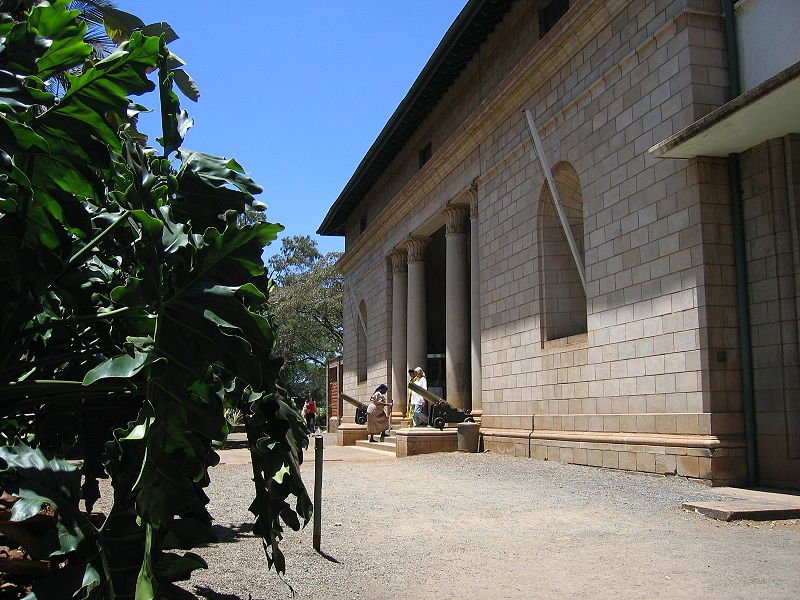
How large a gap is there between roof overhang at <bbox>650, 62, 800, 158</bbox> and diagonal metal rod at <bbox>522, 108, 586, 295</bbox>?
329 cm

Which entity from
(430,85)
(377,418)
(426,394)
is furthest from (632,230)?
(377,418)

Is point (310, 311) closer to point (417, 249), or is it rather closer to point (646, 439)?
point (417, 249)

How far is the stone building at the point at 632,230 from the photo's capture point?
9.91m

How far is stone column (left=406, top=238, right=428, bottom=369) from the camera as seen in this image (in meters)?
24.5

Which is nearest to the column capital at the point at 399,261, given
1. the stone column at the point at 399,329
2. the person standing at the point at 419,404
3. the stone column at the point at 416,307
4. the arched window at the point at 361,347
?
the stone column at the point at 399,329

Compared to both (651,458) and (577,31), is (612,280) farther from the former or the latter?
(577,31)

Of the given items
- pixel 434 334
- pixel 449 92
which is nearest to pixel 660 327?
pixel 449 92

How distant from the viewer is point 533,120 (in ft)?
50.3

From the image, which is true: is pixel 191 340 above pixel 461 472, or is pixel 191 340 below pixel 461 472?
above

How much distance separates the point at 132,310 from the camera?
3.15m

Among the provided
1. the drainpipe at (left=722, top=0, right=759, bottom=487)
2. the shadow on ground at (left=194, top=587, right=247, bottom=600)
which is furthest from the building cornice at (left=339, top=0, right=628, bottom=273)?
the shadow on ground at (left=194, top=587, right=247, bottom=600)

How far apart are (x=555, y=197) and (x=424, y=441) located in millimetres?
5784

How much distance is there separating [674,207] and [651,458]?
11.6 feet

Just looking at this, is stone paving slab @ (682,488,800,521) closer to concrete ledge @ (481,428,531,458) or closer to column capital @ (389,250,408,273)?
concrete ledge @ (481,428,531,458)
